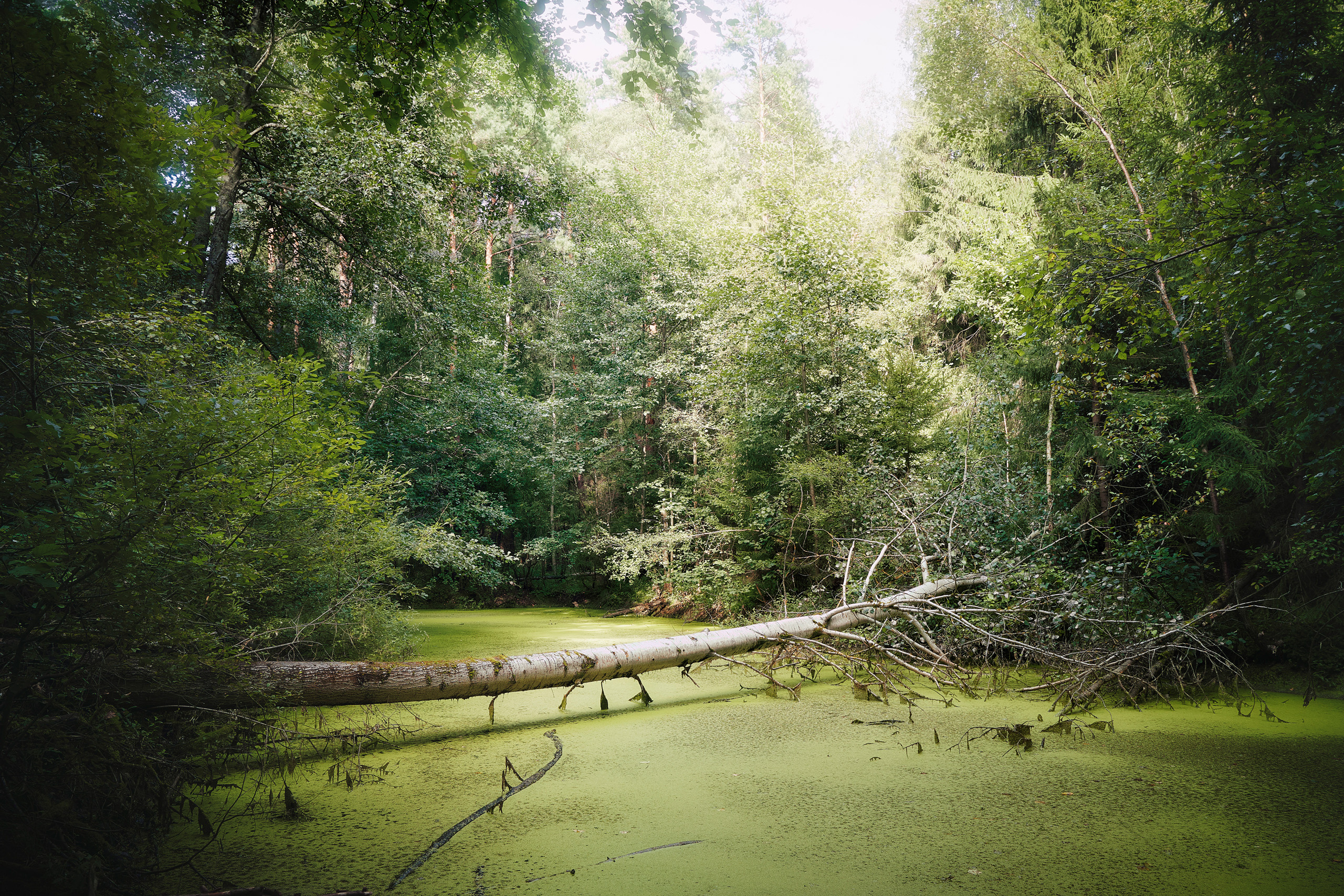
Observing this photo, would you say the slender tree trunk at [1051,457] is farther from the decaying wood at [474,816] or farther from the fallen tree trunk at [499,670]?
the decaying wood at [474,816]

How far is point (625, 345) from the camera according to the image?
12234 mm

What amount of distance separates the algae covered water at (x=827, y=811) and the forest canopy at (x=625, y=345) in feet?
2.00

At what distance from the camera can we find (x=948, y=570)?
18.7 ft

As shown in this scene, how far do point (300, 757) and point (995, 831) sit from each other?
2853 millimetres

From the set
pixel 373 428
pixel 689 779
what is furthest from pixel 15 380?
pixel 373 428

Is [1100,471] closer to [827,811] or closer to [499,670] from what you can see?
[827,811]

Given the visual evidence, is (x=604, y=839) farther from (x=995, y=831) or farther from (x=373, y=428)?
(x=373, y=428)

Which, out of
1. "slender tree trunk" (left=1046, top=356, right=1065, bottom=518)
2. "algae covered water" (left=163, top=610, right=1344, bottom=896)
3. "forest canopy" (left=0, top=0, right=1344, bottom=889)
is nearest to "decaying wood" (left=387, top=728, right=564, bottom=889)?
"algae covered water" (left=163, top=610, right=1344, bottom=896)

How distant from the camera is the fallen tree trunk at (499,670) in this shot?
9.05ft

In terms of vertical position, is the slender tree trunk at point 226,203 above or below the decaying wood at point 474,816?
above

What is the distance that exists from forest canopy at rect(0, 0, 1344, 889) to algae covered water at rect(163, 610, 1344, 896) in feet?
2.00

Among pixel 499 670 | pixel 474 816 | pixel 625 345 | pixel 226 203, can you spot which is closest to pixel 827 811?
pixel 474 816

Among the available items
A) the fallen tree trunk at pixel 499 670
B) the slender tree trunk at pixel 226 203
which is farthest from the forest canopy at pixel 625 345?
the fallen tree trunk at pixel 499 670

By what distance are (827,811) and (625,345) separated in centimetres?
1057
